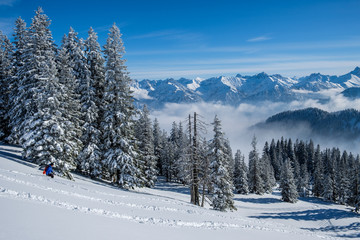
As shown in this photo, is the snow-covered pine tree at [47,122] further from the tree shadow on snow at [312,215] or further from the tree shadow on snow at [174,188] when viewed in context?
the tree shadow on snow at [174,188]

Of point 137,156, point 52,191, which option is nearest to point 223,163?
point 137,156

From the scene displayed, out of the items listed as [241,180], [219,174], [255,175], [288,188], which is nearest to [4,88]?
[219,174]

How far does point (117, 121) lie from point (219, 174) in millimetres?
16670

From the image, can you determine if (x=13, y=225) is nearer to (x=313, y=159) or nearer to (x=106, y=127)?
(x=106, y=127)

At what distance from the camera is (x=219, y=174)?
35.0 meters

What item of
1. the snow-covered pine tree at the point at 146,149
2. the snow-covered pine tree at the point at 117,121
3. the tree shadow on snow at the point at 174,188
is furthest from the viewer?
the tree shadow on snow at the point at 174,188

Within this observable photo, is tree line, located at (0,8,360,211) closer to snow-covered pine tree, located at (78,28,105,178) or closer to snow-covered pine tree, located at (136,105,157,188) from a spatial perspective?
snow-covered pine tree, located at (78,28,105,178)

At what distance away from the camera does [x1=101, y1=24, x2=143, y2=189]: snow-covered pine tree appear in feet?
87.0

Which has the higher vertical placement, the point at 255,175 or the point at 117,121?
the point at 117,121

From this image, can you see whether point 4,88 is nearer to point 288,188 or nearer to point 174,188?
point 174,188

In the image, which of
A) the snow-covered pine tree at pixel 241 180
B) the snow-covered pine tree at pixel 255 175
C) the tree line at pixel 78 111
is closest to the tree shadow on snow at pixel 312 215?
the snow-covered pine tree at pixel 241 180

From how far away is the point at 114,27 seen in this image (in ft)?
89.3

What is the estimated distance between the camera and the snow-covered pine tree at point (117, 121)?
26.5m

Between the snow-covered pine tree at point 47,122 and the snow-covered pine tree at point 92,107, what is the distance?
193cm
